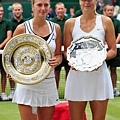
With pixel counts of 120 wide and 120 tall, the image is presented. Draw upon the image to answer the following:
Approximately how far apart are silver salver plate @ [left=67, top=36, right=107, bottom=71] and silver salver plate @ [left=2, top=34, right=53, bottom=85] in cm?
23

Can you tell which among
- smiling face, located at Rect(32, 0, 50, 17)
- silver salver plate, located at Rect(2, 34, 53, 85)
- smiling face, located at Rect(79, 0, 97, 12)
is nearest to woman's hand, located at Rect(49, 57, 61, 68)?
silver salver plate, located at Rect(2, 34, 53, 85)

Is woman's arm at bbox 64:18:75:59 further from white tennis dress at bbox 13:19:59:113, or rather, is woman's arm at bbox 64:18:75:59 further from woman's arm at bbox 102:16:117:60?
woman's arm at bbox 102:16:117:60

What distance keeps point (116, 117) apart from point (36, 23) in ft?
11.9

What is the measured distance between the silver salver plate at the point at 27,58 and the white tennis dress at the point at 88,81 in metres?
0.31

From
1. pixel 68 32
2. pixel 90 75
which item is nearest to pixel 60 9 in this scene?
pixel 68 32

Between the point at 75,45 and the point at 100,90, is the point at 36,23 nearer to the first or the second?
the point at 75,45

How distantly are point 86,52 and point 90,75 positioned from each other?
9.4 inches

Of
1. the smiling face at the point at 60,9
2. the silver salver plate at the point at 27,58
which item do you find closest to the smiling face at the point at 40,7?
the silver salver plate at the point at 27,58

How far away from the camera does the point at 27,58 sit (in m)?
4.98

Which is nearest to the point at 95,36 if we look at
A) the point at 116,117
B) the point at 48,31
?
the point at 48,31

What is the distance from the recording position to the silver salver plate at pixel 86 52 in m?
4.86

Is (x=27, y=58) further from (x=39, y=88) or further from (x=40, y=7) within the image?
(x=40, y=7)

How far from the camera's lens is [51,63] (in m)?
4.84

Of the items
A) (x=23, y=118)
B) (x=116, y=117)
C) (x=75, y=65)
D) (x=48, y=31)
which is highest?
(x=48, y=31)
